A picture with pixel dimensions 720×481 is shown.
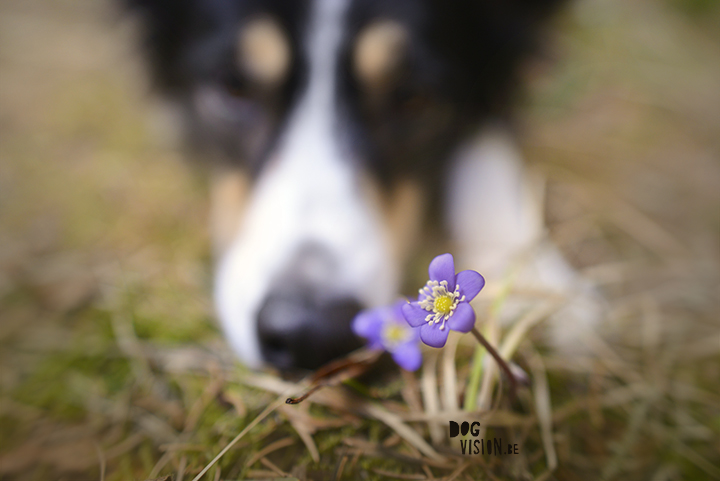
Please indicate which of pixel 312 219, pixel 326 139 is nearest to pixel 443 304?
pixel 312 219

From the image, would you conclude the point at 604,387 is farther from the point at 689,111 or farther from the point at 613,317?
the point at 689,111

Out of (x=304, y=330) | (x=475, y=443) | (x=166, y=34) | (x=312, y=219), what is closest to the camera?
(x=475, y=443)

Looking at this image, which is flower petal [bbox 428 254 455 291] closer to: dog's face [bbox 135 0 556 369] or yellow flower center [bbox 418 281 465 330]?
yellow flower center [bbox 418 281 465 330]

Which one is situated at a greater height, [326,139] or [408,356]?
[326,139]

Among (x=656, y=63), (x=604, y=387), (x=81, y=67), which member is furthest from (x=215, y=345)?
(x=656, y=63)

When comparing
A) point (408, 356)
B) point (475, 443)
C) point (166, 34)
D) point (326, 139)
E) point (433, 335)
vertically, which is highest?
point (166, 34)

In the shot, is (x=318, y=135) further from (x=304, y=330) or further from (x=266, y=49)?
(x=304, y=330)
